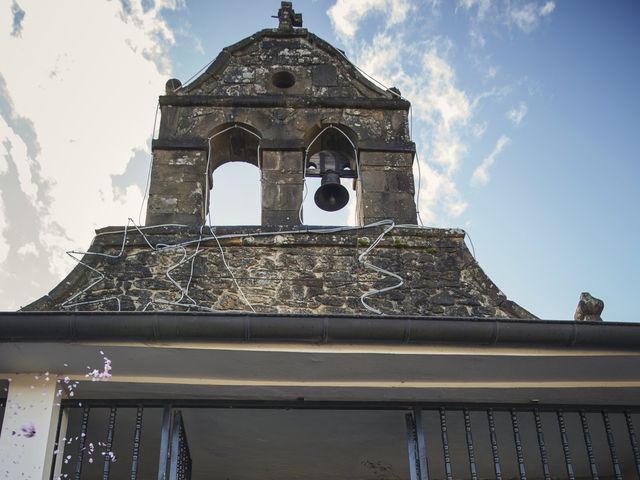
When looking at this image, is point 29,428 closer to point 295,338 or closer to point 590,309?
point 295,338

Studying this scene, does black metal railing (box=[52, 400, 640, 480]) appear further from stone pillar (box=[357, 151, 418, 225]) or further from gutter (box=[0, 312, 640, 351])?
stone pillar (box=[357, 151, 418, 225])

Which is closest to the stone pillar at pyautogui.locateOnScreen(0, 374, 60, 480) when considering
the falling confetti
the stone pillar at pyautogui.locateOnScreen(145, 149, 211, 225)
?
the falling confetti

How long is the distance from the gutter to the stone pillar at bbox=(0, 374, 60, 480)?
40cm

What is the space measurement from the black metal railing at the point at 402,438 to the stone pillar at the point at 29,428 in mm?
146

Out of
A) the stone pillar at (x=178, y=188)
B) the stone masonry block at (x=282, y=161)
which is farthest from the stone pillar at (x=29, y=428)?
the stone masonry block at (x=282, y=161)

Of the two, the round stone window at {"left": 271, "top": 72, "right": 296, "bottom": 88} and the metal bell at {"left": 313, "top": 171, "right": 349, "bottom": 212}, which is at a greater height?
the round stone window at {"left": 271, "top": 72, "right": 296, "bottom": 88}

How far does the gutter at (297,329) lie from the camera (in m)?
4.49

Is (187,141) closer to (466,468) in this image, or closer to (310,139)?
(310,139)

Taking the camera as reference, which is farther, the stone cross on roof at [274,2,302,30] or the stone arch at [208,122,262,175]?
the stone cross on roof at [274,2,302,30]

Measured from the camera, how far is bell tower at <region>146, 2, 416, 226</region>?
6973 millimetres

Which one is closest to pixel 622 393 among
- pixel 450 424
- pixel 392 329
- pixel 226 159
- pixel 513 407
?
pixel 513 407

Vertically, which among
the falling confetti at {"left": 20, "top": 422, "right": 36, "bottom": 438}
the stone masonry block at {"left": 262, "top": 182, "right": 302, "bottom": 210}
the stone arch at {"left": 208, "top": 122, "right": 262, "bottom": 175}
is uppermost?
the stone arch at {"left": 208, "top": 122, "right": 262, "bottom": 175}

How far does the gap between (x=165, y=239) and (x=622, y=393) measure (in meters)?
3.33

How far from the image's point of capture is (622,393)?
522cm
